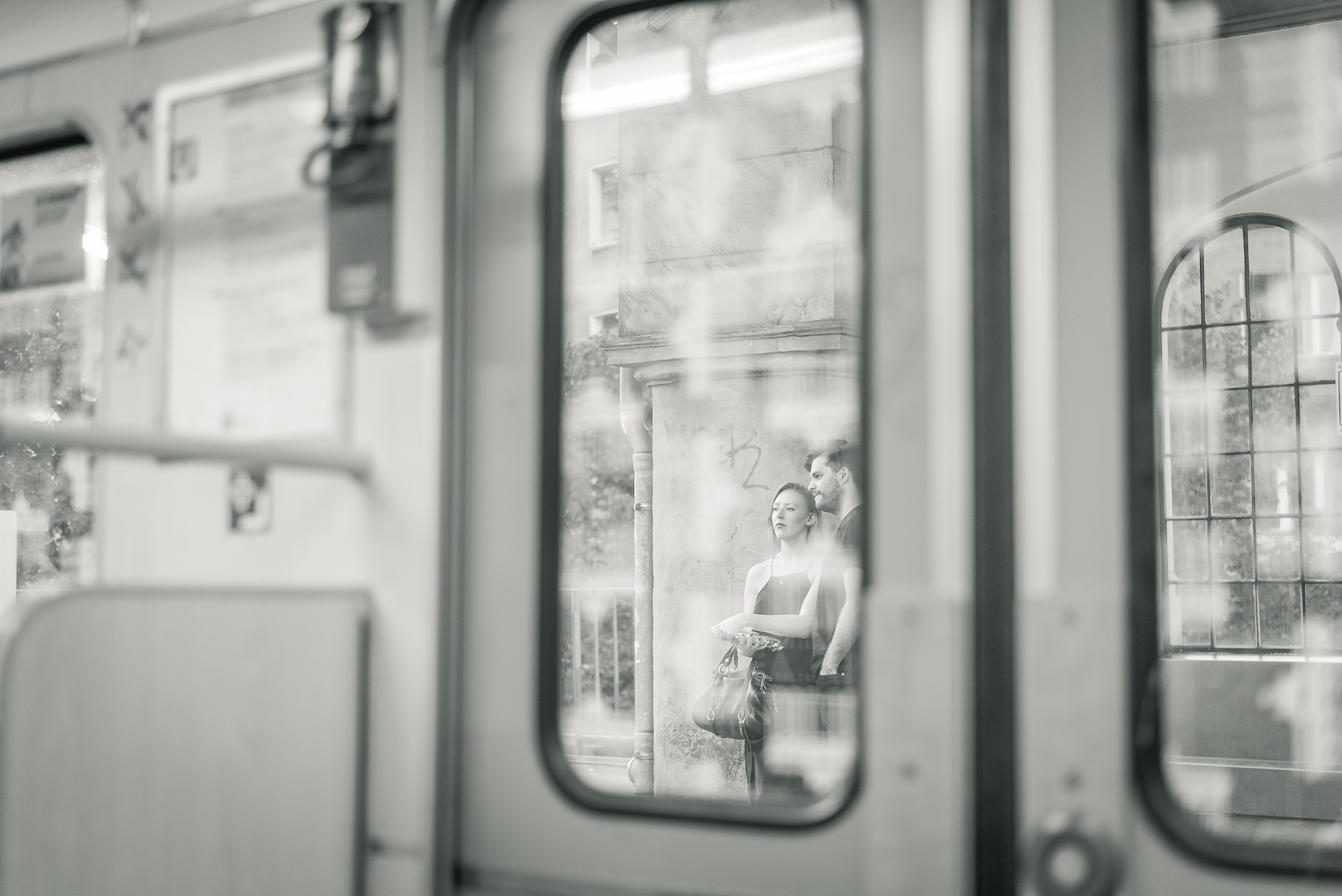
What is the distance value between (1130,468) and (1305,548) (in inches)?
129

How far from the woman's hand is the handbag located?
0.03 metres

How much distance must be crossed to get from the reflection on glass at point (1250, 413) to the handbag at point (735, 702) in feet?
3.24

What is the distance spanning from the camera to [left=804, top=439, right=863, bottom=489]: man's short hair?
1581mm

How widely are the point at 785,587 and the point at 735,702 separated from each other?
31 centimetres

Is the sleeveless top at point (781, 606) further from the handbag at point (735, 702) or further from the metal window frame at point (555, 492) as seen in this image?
the metal window frame at point (555, 492)

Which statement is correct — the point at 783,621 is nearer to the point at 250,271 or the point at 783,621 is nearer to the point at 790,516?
the point at 790,516

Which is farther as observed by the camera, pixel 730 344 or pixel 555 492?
pixel 730 344

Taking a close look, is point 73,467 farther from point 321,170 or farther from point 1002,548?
point 1002,548

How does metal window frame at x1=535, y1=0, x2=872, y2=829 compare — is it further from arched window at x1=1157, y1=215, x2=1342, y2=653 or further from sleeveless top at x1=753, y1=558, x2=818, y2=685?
arched window at x1=1157, y1=215, x2=1342, y2=653

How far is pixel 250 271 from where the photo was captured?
2100 millimetres

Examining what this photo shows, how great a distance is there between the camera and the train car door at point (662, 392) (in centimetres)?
146

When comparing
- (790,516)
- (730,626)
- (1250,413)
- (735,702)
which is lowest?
(735,702)

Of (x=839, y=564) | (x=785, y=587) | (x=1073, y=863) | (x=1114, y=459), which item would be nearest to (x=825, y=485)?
(x=839, y=564)

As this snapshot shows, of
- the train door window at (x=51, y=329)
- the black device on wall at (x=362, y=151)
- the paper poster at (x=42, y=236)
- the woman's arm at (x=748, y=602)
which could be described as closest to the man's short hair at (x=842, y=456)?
the woman's arm at (x=748, y=602)
